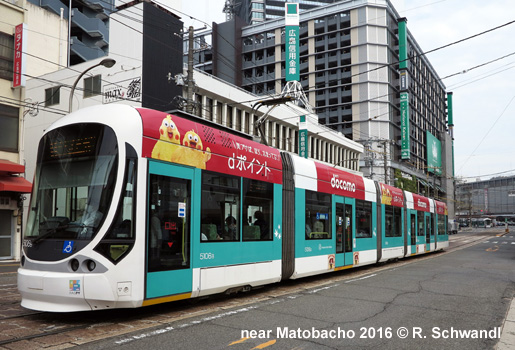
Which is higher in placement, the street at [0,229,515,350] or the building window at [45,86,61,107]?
the building window at [45,86,61,107]

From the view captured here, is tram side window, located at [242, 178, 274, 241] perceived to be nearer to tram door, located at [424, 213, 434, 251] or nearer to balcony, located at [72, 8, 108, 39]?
tram door, located at [424, 213, 434, 251]

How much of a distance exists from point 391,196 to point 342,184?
548 cm

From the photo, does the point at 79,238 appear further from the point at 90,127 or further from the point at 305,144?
the point at 305,144

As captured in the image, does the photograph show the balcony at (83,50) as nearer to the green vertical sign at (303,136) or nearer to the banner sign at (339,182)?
the green vertical sign at (303,136)

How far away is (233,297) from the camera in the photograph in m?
9.48

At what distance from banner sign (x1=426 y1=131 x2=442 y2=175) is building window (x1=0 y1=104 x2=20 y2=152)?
79.7 m

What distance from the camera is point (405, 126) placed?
7356 centimetres

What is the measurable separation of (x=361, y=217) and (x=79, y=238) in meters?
10.8

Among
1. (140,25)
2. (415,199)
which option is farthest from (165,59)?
(415,199)

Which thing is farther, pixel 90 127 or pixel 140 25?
pixel 140 25

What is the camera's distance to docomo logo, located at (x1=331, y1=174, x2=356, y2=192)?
529 inches

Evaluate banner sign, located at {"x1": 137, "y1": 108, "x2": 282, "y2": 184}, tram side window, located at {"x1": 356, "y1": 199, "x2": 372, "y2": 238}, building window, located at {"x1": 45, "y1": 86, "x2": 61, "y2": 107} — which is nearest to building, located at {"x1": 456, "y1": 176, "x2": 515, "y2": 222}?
building window, located at {"x1": 45, "y1": 86, "x2": 61, "y2": 107}

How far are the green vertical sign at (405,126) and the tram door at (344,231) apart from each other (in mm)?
63231

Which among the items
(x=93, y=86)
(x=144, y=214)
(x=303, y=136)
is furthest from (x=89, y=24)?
(x=144, y=214)
